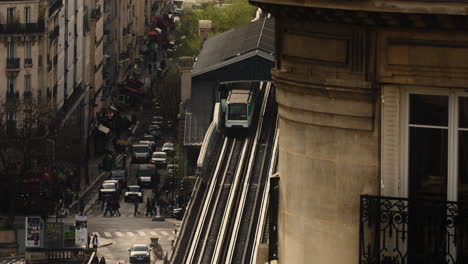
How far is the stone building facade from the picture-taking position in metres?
12.6

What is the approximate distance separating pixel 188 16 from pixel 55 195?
259 feet

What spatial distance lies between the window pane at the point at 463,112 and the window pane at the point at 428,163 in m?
0.16

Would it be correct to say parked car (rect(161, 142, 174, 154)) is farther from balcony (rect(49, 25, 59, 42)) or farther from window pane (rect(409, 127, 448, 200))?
window pane (rect(409, 127, 448, 200))

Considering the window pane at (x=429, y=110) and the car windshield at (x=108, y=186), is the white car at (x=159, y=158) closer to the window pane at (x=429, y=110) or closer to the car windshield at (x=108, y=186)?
the car windshield at (x=108, y=186)

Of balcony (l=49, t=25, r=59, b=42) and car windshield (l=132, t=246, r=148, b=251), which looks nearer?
car windshield (l=132, t=246, r=148, b=251)

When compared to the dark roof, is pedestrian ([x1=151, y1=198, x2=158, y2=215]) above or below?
below

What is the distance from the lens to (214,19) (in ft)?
625

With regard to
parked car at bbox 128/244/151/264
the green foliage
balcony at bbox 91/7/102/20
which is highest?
the green foliage

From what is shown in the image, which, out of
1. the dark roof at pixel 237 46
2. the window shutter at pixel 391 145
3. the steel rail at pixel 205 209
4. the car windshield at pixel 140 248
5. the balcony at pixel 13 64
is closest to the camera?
the window shutter at pixel 391 145

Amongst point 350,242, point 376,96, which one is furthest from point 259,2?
point 350,242

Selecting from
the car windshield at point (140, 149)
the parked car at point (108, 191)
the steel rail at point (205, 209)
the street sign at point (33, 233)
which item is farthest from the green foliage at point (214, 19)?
the street sign at point (33, 233)

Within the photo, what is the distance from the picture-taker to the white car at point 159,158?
446 ft

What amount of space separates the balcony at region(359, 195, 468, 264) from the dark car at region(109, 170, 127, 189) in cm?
11140

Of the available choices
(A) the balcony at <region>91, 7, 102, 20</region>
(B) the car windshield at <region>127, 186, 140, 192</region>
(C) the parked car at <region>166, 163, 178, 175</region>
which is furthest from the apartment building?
(A) the balcony at <region>91, 7, 102, 20</region>
